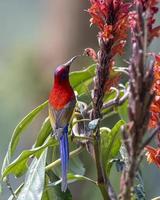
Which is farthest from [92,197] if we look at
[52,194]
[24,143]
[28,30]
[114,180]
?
[28,30]

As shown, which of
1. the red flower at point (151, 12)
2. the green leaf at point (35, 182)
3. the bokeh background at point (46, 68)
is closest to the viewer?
the red flower at point (151, 12)

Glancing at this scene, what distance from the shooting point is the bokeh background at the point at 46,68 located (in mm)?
2977

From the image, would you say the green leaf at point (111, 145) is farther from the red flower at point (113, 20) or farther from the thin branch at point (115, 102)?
the red flower at point (113, 20)

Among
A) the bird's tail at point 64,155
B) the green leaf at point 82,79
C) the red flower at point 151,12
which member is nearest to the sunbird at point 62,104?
the bird's tail at point 64,155

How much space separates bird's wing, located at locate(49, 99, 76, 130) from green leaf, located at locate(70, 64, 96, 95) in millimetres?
152

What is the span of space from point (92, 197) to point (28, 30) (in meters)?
2.87

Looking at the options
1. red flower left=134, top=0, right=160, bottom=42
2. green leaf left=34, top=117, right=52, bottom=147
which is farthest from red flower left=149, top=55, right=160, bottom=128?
green leaf left=34, top=117, right=52, bottom=147

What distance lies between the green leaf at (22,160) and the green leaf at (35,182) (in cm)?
2

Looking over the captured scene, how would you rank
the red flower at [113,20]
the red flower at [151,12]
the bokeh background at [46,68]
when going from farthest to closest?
the bokeh background at [46,68] → the red flower at [113,20] → the red flower at [151,12]

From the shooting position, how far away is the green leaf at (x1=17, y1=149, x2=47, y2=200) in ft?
3.67

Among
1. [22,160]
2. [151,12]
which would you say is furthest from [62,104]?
[151,12]

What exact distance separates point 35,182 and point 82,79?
0.89 feet

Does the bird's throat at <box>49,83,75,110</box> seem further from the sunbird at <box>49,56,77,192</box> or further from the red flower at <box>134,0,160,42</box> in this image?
the red flower at <box>134,0,160,42</box>

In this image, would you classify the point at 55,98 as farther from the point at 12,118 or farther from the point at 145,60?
the point at 12,118
